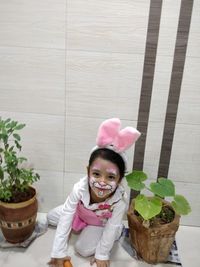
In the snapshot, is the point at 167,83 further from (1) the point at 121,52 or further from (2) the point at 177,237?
(2) the point at 177,237

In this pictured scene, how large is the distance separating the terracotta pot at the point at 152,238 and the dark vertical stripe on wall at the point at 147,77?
0.32m

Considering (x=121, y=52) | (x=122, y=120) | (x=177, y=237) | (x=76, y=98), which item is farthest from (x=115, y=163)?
(x=177, y=237)

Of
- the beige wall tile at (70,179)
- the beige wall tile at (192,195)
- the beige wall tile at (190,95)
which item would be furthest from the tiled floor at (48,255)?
the beige wall tile at (190,95)

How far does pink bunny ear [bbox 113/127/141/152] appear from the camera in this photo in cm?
125

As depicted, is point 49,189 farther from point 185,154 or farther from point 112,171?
point 185,154

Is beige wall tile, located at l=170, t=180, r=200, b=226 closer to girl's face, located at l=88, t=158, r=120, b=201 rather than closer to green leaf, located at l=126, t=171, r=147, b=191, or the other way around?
green leaf, located at l=126, t=171, r=147, b=191

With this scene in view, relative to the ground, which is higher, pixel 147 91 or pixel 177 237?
pixel 147 91

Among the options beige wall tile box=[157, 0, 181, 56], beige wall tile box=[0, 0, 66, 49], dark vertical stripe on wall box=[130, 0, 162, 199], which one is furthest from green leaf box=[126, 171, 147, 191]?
beige wall tile box=[0, 0, 66, 49]

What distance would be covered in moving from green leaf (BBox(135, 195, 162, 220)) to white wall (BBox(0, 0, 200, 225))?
0.32 meters

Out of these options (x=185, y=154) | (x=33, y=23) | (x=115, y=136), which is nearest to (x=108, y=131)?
(x=115, y=136)

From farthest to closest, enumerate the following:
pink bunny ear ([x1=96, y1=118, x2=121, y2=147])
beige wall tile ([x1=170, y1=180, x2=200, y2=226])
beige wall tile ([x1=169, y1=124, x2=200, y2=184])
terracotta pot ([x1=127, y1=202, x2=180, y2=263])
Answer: beige wall tile ([x1=170, y1=180, x2=200, y2=226]) → beige wall tile ([x1=169, y1=124, x2=200, y2=184]) → terracotta pot ([x1=127, y1=202, x2=180, y2=263]) → pink bunny ear ([x1=96, y1=118, x2=121, y2=147])

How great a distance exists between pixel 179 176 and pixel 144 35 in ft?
2.53

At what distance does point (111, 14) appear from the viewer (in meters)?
1.35

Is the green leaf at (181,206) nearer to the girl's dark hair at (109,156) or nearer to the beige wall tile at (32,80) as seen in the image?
the girl's dark hair at (109,156)
